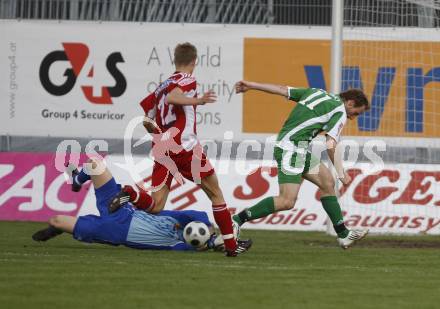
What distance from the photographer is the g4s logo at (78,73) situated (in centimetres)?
1950

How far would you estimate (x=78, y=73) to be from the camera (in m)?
19.6

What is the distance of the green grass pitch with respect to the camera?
25.8 ft

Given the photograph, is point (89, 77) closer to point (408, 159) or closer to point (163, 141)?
point (408, 159)

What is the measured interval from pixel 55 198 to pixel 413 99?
639cm

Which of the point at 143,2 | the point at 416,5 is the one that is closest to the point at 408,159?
the point at 416,5

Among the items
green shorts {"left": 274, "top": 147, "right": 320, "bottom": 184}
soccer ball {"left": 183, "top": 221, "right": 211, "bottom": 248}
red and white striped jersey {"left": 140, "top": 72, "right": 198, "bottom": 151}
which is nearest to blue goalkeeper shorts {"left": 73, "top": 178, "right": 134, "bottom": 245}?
soccer ball {"left": 183, "top": 221, "right": 211, "bottom": 248}

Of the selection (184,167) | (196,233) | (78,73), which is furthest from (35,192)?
(184,167)

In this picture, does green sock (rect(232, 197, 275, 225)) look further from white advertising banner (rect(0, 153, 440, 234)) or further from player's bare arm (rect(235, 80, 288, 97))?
white advertising banner (rect(0, 153, 440, 234))

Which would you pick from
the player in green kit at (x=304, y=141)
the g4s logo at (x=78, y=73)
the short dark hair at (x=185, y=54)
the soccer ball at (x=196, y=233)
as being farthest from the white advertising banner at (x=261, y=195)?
the short dark hair at (x=185, y=54)

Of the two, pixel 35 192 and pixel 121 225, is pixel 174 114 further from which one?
pixel 35 192

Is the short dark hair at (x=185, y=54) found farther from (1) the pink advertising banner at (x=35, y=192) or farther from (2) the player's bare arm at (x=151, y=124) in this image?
(1) the pink advertising banner at (x=35, y=192)

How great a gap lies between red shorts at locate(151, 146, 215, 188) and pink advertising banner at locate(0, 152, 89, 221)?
6370mm

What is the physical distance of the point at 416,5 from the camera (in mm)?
17703

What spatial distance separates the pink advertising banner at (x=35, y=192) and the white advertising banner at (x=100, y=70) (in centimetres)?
137
